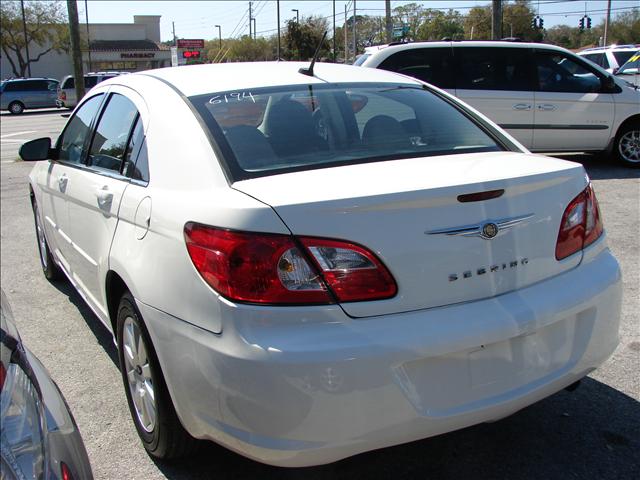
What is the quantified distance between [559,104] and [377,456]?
7874mm

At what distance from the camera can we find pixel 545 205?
2.49 meters

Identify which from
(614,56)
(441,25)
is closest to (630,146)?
(614,56)

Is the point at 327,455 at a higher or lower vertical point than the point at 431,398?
lower

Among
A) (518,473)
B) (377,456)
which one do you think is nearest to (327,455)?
(377,456)

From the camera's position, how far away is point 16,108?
35.9m

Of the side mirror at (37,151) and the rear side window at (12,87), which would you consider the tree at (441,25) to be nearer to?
the rear side window at (12,87)

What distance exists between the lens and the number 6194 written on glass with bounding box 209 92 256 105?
2.96 meters

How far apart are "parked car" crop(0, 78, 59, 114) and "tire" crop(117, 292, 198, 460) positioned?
36.9 meters

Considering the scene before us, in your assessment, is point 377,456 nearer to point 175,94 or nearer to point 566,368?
point 566,368

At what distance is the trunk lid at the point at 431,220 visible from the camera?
7.18 ft

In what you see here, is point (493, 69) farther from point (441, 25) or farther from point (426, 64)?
point (441, 25)

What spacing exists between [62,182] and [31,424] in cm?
296

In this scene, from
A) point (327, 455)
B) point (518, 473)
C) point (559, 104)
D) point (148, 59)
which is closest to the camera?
point (327, 455)

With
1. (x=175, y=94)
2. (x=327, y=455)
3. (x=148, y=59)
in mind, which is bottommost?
(x=327, y=455)
